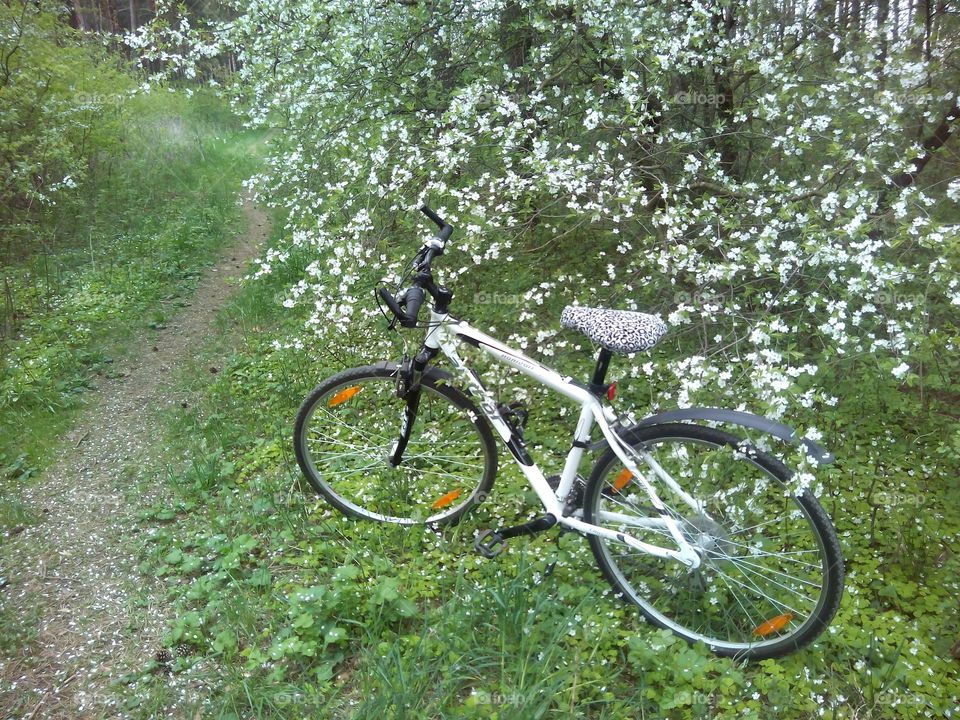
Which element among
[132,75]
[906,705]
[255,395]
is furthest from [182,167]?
[906,705]

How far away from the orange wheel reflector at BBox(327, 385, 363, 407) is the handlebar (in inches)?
22.7

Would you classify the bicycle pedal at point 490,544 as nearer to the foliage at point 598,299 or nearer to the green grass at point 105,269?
the foliage at point 598,299

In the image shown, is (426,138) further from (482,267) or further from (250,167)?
(250,167)

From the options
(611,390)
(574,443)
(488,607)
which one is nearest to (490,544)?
(488,607)

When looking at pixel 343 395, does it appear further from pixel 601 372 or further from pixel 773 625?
pixel 773 625

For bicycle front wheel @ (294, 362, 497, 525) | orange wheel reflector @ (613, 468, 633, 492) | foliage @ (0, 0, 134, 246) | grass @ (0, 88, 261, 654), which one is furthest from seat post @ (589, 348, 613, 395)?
foliage @ (0, 0, 134, 246)

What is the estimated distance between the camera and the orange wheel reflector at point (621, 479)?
8.81 feet

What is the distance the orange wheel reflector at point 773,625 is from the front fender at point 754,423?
0.67 meters

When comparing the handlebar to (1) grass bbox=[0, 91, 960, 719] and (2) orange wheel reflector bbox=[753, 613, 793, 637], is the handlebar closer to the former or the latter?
(1) grass bbox=[0, 91, 960, 719]

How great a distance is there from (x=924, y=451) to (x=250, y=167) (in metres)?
11.3

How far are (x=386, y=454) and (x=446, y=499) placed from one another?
1.38 feet

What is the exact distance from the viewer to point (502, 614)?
264 centimetres

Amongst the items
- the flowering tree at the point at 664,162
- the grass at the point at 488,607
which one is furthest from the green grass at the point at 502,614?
the flowering tree at the point at 664,162

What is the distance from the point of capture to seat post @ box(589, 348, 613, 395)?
2.63 meters
